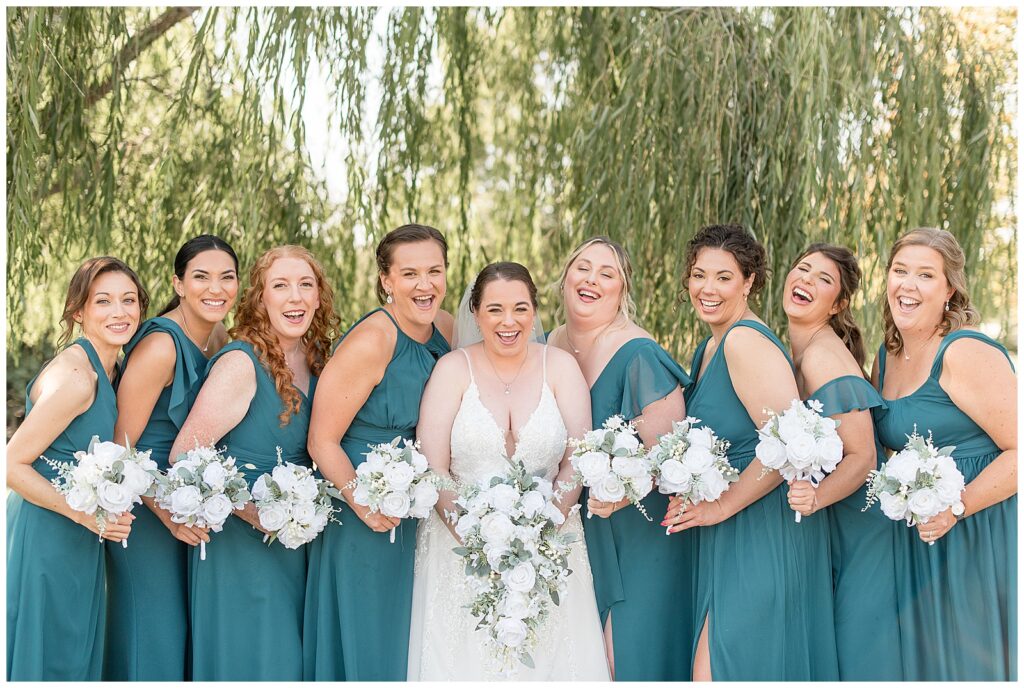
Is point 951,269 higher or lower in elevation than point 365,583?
higher

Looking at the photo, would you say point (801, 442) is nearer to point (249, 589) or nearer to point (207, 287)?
point (249, 589)

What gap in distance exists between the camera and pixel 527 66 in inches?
250

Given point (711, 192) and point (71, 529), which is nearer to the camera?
point (71, 529)

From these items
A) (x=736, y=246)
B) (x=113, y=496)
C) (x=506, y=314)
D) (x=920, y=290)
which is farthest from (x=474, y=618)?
(x=920, y=290)

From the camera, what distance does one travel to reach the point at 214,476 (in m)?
3.83

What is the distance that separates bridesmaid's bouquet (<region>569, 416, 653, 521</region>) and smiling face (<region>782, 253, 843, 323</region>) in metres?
0.97

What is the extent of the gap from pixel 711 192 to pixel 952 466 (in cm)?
224

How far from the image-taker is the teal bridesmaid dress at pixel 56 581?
13.1ft

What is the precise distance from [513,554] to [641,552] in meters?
0.67

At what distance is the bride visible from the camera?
411cm

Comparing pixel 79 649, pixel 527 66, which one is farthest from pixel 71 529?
pixel 527 66

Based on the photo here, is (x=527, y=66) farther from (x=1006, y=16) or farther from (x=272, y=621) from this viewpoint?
(x=272, y=621)

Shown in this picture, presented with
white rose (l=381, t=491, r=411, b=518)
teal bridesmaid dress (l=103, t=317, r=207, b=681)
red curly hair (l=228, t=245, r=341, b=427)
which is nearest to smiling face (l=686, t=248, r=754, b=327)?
white rose (l=381, t=491, r=411, b=518)

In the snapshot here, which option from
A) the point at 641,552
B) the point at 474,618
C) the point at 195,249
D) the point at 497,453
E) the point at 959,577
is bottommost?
the point at 474,618
